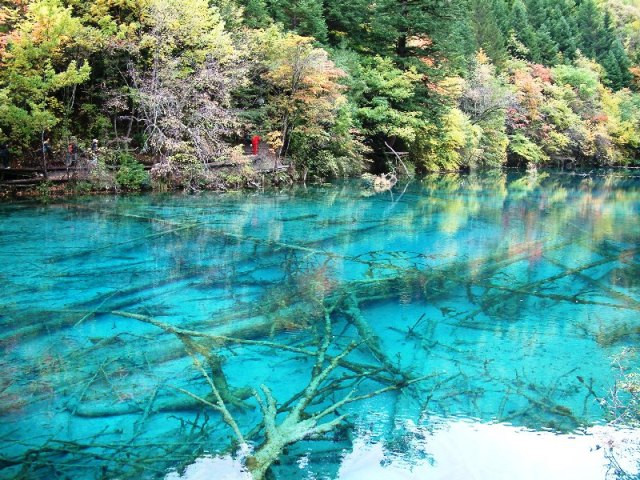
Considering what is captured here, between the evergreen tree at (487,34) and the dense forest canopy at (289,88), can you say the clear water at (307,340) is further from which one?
the evergreen tree at (487,34)

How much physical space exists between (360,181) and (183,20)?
36.8 ft

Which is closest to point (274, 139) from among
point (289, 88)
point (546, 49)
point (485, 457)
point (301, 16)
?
point (289, 88)

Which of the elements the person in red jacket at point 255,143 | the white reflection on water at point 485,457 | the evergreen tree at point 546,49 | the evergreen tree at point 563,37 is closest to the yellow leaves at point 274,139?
the person in red jacket at point 255,143

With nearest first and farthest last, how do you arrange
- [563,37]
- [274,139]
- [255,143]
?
1. [255,143]
2. [274,139]
3. [563,37]

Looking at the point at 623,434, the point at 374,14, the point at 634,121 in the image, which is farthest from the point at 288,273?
the point at 634,121

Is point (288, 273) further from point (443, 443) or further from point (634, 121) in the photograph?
point (634, 121)

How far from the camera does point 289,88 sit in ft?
62.1

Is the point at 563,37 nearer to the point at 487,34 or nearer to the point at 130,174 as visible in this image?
the point at 487,34

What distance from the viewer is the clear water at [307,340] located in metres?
3.94

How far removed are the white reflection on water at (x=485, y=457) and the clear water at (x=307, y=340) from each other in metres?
0.02

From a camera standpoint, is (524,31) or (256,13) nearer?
(256,13)

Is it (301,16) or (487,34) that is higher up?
(487,34)

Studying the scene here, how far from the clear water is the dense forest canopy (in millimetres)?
4061

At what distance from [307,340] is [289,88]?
1451cm
